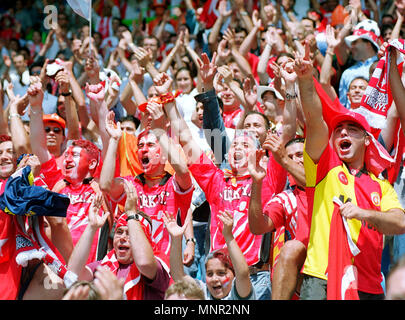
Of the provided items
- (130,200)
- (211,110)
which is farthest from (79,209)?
(211,110)

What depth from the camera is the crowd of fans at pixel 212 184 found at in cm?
461

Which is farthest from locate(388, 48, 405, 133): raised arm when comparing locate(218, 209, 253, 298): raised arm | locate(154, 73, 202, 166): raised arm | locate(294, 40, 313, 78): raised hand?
locate(218, 209, 253, 298): raised arm

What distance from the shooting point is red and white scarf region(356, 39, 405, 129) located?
539 cm

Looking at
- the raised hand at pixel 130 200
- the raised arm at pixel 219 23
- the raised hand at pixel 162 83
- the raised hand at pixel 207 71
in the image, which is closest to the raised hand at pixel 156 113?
the raised hand at pixel 162 83

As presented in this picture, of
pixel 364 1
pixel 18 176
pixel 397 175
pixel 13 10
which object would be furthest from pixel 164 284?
pixel 13 10

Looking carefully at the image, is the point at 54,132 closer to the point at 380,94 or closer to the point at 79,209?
the point at 79,209

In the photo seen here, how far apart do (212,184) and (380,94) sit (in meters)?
→ 1.45

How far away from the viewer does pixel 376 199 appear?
4.66 metres

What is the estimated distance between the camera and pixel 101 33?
12594 millimetres

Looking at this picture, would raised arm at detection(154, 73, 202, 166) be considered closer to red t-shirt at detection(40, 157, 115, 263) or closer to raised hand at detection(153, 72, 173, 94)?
raised hand at detection(153, 72, 173, 94)

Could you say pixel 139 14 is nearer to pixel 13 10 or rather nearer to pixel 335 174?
pixel 13 10
